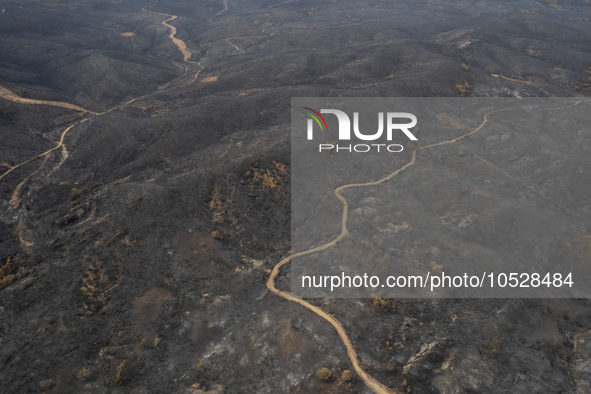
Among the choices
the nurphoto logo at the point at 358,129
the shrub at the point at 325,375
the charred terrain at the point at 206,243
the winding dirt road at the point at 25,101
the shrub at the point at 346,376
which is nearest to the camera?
the shrub at the point at 346,376

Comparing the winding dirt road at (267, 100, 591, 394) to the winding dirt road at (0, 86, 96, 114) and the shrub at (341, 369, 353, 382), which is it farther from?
the winding dirt road at (0, 86, 96, 114)

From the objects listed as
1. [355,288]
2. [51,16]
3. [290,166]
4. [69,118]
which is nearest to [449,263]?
[355,288]

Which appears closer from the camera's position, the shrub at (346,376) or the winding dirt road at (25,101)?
the shrub at (346,376)

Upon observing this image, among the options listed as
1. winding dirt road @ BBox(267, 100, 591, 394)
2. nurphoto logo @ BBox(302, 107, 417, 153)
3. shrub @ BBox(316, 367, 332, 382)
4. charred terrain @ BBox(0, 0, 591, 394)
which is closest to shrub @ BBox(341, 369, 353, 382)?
charred terrain @ BBox(0, 0, 591, 394)

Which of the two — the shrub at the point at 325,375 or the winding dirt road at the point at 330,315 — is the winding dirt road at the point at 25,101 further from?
the shrub at the point at 325,375

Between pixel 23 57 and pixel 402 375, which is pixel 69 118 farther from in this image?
pixel 402 375

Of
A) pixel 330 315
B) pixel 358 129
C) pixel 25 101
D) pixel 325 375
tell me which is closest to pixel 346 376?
pixel 325 375

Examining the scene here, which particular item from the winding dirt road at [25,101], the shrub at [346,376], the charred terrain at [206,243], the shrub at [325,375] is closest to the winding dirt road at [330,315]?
the charred terrain at [206,243]

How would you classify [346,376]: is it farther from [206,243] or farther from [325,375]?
[206,243]
